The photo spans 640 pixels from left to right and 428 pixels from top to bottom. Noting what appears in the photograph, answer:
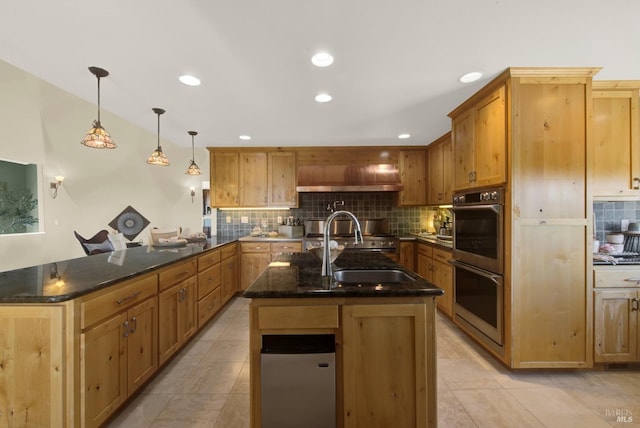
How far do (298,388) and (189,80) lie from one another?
230cm

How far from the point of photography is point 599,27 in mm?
1549

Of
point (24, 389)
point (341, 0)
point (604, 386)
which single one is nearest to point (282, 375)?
point (24, 389)

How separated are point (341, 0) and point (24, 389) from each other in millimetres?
2468

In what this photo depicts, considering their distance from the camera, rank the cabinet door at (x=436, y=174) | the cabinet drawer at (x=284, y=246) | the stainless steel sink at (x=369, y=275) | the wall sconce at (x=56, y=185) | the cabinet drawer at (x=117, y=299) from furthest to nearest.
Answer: the wall sconce at (x=56, y=185) → the cabinet drawer at (x=284, y=246) → the cabinet door at (x=436, y=174) → the stainless steel sink at (x=369, y=275) → the cabinet drawer at (x=117, y=299)

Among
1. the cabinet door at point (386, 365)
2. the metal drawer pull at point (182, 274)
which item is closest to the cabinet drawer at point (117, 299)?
the metal drawer pull at point (182, 274)

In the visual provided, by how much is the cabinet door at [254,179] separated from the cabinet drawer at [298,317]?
10.2ft

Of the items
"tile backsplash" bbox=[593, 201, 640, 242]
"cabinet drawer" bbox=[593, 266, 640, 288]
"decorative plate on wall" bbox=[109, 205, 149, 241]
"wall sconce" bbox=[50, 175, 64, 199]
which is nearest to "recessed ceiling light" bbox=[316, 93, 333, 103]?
"cabinet drawer" bbox=[593, 266, 640, 288]

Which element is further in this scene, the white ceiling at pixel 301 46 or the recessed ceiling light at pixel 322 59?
the recessed ceiling light at pixel 322 59

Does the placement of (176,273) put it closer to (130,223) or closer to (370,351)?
(370,351)

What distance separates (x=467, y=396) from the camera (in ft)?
5.98

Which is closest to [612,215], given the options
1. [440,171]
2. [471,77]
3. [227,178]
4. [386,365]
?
[440,171]

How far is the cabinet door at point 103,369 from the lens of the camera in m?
1.34

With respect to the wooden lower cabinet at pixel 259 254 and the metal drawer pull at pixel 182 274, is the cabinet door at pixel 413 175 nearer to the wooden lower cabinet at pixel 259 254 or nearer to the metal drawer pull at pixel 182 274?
the wooden lower cabinet at pixel 259 254

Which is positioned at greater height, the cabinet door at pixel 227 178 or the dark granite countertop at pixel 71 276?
the cabinet door at pixel 227 178
